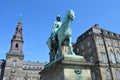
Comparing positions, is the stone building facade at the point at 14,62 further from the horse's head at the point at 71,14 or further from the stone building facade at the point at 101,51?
the horse's head at the point at 71,14

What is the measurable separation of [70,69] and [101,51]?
32866 mm

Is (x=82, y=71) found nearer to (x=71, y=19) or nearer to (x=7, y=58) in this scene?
(x=71, y=19)

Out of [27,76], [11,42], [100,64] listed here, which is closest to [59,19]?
[100,64]

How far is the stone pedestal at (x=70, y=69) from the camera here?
24.3 ft

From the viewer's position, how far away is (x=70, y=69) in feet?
24.8

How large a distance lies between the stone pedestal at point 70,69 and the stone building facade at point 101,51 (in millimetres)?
28306

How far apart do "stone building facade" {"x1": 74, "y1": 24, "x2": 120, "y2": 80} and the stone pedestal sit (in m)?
28.3

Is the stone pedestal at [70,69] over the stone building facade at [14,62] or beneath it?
beneath

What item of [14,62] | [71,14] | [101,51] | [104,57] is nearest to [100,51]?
[101,51]

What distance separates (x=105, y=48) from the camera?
40312 mm

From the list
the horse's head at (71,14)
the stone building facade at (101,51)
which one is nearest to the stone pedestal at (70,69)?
the horse's head at (71,14)

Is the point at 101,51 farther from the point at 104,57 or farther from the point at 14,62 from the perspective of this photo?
the point at 14,62

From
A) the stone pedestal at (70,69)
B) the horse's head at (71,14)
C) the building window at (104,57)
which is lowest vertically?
the stone pedestal at (70,69)

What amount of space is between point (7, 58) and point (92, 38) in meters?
32.6
